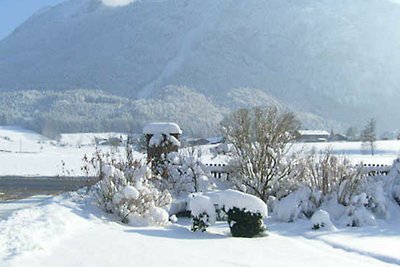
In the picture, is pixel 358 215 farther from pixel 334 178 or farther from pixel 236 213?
pixel 236 213

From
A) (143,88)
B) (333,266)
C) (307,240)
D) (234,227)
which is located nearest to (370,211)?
(307,240)

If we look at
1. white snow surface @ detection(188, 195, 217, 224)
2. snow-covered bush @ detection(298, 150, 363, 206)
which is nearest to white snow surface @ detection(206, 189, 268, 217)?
white snow surface @ detection(188, 195, 217, 224)

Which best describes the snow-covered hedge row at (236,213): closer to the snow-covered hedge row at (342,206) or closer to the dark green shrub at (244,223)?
the dark green shrub at (244,223)

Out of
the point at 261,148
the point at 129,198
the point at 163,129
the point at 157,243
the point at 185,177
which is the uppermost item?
the point at 163,129

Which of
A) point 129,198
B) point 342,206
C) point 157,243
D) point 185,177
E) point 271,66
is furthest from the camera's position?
point 271,66

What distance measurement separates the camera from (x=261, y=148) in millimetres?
17328

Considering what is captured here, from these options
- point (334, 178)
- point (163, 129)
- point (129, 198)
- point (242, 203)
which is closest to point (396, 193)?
point (334, 178)

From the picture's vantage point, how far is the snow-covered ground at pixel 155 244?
28.0 feet

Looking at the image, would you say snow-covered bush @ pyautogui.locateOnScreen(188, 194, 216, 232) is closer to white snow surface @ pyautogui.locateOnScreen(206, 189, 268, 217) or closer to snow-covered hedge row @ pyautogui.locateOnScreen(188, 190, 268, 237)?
snow-covered hedge row @ pyautogui.locateOnScreen(188, 190, 268, 237)

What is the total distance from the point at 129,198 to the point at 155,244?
2.67 metres

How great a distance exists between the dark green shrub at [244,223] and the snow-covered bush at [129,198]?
5.26ft

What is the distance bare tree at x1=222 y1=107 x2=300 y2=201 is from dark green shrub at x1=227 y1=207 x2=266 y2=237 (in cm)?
487

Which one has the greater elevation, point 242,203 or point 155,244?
point 242,203

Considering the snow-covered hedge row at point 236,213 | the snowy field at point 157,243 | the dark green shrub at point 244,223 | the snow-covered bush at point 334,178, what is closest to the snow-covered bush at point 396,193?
the snow-covered bush at point 334,178
